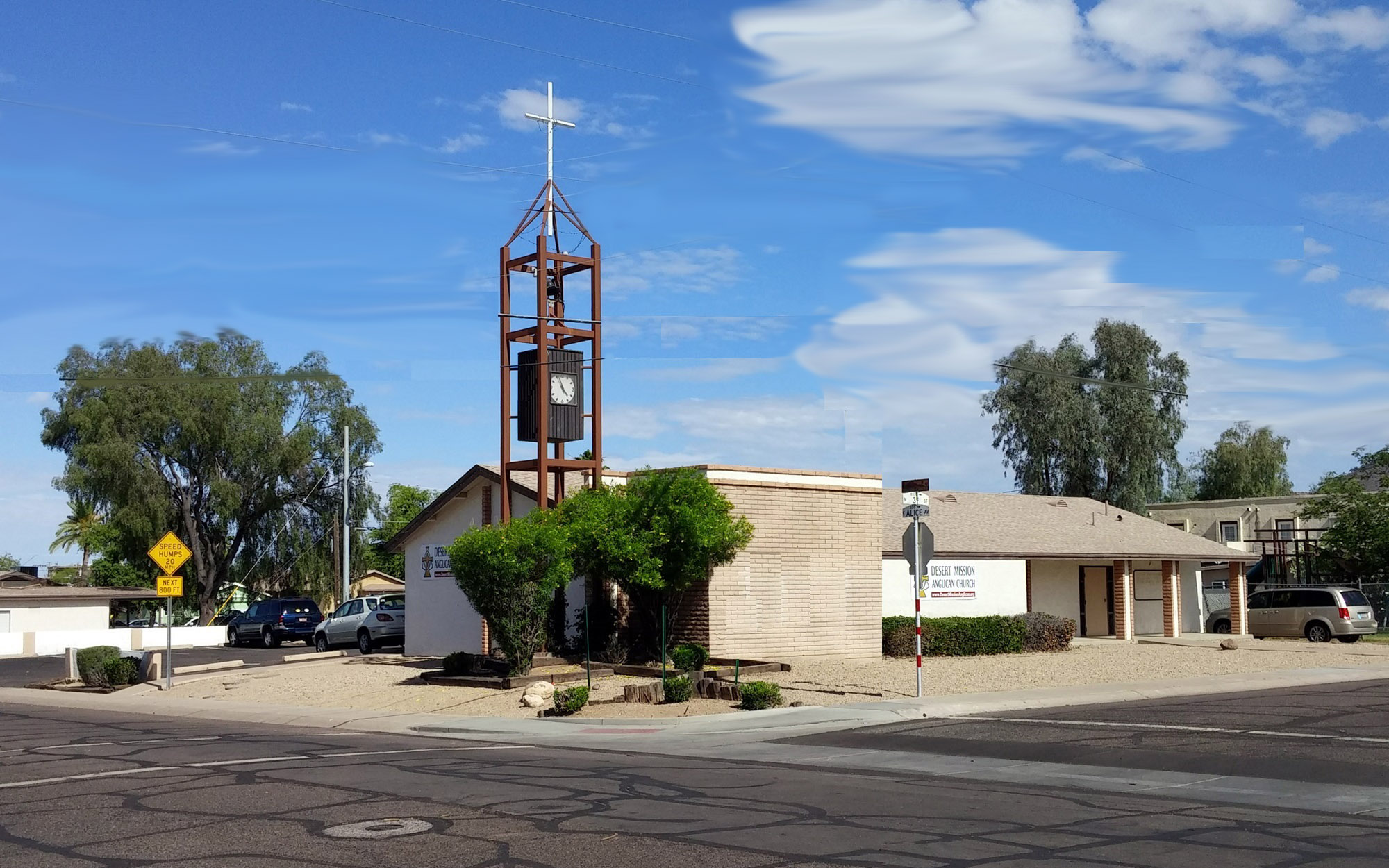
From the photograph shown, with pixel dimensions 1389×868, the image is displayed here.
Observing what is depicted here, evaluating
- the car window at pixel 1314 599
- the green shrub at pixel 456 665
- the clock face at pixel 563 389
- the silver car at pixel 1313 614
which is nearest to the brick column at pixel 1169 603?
the silver car at pixel 1313 614

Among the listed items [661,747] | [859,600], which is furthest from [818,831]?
[859,600]

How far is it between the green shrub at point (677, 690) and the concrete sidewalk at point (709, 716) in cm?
130

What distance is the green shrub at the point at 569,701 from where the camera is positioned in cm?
2003

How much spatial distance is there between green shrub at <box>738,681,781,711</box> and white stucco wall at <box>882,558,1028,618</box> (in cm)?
1246

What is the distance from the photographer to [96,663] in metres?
29.0

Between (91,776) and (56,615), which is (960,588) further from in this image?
(56,615)

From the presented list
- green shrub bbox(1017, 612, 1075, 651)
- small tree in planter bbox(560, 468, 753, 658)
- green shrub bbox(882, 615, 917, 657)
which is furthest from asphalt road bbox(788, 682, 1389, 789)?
green shrub bbox(1017, 612, 1075, 651)

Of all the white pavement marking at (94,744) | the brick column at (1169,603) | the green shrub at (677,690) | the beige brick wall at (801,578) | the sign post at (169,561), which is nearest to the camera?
the white pavement marking at (94,744)

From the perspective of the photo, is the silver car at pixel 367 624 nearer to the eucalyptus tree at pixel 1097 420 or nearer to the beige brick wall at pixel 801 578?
the beige brick wall at pixel 801 578

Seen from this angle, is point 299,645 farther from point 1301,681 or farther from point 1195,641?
point 1301,681

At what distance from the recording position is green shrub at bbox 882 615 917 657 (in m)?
29.9

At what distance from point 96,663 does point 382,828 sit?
21.8 metres

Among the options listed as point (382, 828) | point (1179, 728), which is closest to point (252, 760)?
point (382, 828)

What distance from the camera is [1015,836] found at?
9906mm
